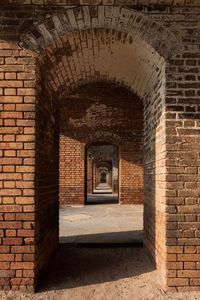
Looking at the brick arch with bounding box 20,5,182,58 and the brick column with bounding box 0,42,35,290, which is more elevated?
the brick arch with bounding box 20,5,182,58

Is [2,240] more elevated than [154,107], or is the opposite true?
[154,107]

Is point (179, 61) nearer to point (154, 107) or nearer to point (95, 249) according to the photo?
point (154, 107)

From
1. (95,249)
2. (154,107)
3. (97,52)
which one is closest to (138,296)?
(95,249)

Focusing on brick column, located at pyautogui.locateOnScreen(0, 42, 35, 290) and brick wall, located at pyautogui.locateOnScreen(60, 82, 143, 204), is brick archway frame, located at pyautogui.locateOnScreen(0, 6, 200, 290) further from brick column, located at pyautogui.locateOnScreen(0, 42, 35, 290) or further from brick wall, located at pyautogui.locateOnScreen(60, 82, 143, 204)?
brick wall, located at pyautogui.locateOnScreen(60, 82, 143, 204)

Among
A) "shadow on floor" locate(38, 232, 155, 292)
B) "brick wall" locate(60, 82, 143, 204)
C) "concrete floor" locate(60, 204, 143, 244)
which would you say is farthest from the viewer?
"brick wall" locate(60, 82, 143, 204)

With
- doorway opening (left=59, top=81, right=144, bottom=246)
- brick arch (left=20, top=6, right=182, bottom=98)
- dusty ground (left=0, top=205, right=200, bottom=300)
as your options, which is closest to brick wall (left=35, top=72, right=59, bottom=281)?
dusty ground (left=0, top=205, right=200, bottom=300)

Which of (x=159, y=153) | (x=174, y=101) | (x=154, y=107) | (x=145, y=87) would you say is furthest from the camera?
(x=145, y=87)

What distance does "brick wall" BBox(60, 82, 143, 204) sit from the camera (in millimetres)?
12891

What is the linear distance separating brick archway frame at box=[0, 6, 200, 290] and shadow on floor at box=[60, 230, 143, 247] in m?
1.49

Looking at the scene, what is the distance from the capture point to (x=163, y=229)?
153 inches

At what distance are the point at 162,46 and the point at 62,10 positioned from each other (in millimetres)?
1264

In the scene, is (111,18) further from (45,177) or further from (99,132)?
(99,132)

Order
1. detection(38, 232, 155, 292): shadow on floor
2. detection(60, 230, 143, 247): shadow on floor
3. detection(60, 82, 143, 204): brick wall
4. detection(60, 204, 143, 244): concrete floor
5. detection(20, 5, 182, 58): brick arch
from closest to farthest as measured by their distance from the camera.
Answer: detection(20, 5, 182, 58): brick arch
detection(38, 232, 155, 292): shadow on floor
detection(60, 230, 143, 247): shadow on floor
detection(60, 204, 143, 244): concrete floor
detection(60, 82, 143, 204): brick wall

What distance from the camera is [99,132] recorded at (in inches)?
511
